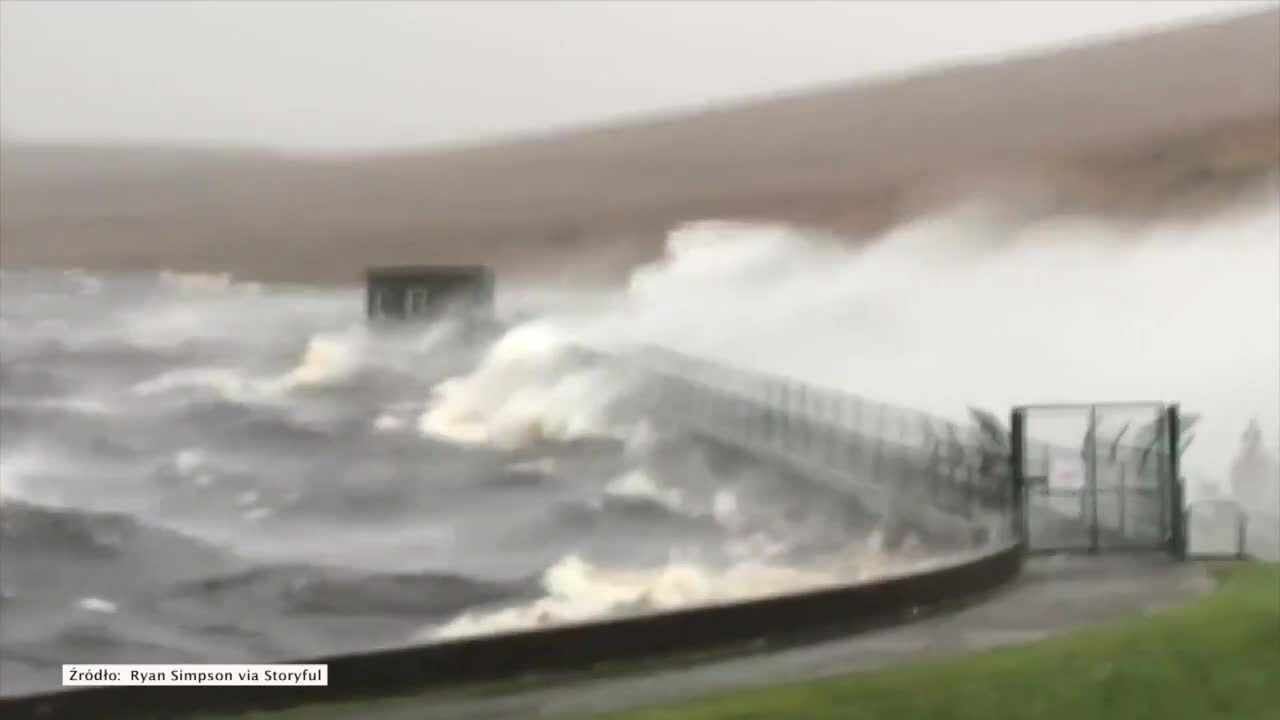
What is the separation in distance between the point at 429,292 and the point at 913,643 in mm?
866

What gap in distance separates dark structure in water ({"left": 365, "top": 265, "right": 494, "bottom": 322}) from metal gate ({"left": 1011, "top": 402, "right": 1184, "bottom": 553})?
817mm

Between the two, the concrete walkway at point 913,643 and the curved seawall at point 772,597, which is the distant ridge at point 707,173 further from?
the concrete walkway at point 913,643

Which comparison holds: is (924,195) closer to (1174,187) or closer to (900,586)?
(1174,187)

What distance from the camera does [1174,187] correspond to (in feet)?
6.57

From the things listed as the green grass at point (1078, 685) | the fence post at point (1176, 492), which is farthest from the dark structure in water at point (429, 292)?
the fence post at point (1176, 492)

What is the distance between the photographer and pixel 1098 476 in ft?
6.65

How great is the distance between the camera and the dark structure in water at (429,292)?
1998 mm

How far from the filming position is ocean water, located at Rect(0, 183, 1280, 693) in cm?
193

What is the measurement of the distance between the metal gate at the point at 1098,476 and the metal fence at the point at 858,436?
0.05 m

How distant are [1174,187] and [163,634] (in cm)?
162

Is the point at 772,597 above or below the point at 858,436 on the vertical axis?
below

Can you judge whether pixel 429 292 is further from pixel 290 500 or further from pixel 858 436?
pixel 858 436
